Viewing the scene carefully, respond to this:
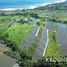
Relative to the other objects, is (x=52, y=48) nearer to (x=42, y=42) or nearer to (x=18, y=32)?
(x=42, y=42)

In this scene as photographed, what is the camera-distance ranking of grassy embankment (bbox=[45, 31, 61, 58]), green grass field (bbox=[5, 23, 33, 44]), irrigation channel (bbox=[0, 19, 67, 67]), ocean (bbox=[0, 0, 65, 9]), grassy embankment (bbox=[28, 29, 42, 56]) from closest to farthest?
irrigation channel (bbox=[0, 19, 67, 67]), grassy embankment (bbox=[45, 31, 61, 58]), grassy embankment (bbox=[28, 29, 42, 56]), green grass field (bbox=[5, 23, 33, 44]), ocean (bbox=[0, 0, 65, 9])

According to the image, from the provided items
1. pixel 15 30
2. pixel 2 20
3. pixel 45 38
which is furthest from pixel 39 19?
pixel 45 38

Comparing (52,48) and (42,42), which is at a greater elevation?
(42,42)

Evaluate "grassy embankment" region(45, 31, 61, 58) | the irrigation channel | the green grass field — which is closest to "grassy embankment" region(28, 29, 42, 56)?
the irrigation channel

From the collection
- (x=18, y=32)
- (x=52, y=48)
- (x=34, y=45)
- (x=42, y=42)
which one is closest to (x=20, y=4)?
(x=18, y=32)

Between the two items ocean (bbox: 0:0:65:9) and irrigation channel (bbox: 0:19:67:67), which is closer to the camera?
irrigation channel (bbox: 0:19:67:67)

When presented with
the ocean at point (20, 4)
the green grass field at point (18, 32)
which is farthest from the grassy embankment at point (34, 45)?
the ocean at point (20, 4)

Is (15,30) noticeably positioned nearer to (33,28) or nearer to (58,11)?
(33,28)

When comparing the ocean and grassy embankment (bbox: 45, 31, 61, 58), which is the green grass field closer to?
grassy embankment (bbox: 45, 31, 61, 58)

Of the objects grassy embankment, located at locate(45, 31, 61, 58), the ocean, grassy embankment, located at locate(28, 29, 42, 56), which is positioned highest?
the ocean
